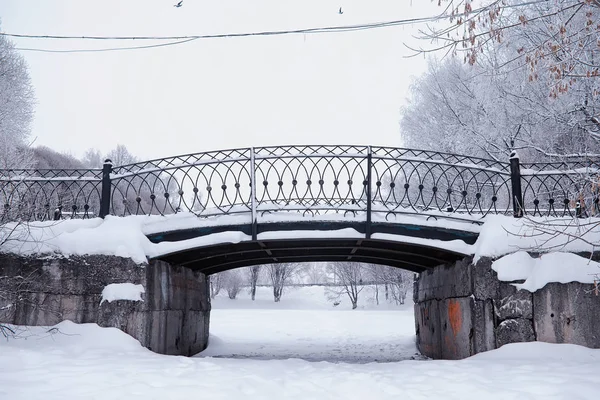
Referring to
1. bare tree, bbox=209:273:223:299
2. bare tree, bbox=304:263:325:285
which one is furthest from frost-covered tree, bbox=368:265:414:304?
bare tree, bbox=304:263:325:285

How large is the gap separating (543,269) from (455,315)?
1.68m

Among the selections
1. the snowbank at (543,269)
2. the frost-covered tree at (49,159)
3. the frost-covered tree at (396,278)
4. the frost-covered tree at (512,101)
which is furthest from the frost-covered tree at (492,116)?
the frost-covered tree at (49,159)

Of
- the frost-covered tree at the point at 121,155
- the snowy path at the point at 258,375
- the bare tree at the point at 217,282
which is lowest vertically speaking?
the bare tree at the point at 217,282

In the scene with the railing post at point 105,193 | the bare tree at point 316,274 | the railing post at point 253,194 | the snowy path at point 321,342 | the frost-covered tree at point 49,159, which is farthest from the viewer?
the bare tree at point 316,274

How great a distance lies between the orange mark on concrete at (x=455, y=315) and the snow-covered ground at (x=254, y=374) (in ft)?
3.49

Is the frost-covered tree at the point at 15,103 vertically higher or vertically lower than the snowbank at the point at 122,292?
higher

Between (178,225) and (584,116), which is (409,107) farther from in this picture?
(178,225)

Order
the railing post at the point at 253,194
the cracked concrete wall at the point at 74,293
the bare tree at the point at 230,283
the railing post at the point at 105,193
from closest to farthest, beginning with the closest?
the cracked concrete wall at the point at 74,293 < the railing post at the point at 253,194 < the railing post at the point at 105,193 < the bare tree at the point at 230,283

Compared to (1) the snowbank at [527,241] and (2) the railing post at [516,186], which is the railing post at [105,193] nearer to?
(1) the snowbank at [527,241]

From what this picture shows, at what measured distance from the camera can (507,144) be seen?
16156 mm

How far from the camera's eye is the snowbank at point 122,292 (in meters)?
6.80

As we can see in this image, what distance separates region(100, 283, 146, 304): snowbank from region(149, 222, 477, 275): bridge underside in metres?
0.68

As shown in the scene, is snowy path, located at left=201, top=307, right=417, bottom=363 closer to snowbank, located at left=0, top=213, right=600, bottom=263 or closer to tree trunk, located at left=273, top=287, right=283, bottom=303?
snowbank, located at left=0, top=213, right=600, bottom=263

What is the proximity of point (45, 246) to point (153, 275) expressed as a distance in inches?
62.7
